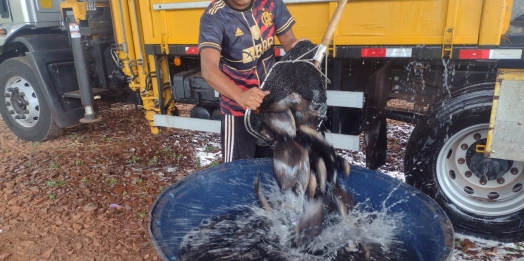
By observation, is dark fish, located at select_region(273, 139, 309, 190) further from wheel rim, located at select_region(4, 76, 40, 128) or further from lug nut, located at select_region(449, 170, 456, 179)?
wheel rim, located at select_region(4, 76, 40, 128)

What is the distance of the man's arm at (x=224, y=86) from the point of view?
191 centimetres

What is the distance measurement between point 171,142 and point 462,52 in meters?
3.79

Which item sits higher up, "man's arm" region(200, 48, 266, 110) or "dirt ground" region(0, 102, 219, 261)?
"man's arm" region(200, 48, 266, 110)

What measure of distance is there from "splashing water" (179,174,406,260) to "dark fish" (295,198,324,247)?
0.03m

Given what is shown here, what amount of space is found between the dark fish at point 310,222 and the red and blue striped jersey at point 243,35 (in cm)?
92

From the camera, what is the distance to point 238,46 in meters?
2.44

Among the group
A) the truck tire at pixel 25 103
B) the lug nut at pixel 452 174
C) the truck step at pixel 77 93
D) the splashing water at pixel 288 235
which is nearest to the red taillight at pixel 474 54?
the lug nut at pixel 452 174

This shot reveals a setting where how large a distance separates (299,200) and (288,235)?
0.78 feet

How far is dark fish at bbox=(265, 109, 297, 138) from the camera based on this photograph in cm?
199

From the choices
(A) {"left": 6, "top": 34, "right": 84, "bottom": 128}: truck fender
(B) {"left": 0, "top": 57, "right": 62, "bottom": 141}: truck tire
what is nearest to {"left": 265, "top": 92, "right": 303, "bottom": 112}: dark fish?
(A) {"left": 6, "top": 34, "right": 84, "bottom": 128}: truck fender

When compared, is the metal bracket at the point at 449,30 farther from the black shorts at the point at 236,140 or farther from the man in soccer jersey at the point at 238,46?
the black shorts at the point at 236,140

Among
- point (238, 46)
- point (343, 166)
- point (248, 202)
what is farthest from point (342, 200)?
point (238, 46)

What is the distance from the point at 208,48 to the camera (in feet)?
7.23

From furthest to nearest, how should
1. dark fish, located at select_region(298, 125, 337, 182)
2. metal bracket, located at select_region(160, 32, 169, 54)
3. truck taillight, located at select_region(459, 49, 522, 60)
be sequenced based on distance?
metal bracket, located at select_region(160, 32, 169, 54)
truck taillight, located at select_region(459, 49, 522, 60)
dark fish, located at select_region(298, 125, 337, 182)
